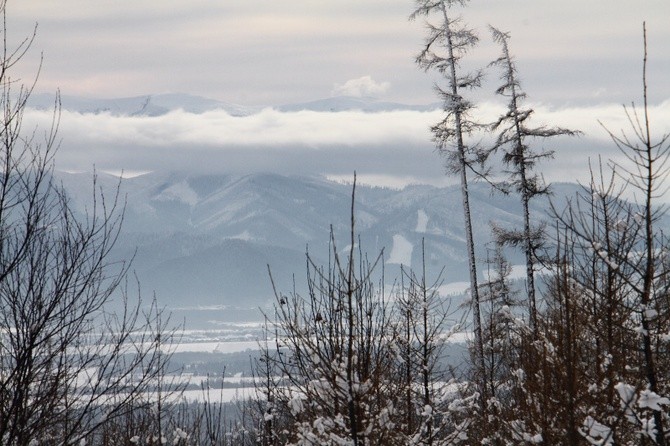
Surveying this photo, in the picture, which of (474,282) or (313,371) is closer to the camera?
(313,371)

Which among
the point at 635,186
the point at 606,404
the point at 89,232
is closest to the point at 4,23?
the point at 89,232

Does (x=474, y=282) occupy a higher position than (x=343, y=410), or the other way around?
(x=474, y=282)

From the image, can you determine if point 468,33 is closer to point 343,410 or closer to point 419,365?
point 419,365

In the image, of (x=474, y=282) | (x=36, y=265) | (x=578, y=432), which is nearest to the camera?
(x=578, y=432)

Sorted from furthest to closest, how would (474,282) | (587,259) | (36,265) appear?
(474,282) < (587,259) < (36,265)

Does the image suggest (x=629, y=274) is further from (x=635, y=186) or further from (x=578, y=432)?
(x=578, y=432)

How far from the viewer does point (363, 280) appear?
8.30m

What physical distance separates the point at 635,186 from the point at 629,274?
1.05m

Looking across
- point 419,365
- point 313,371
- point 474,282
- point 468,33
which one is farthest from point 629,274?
point 468,33

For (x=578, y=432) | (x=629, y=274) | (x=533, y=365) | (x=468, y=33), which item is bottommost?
(x=578, y=432)

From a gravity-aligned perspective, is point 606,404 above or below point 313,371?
below

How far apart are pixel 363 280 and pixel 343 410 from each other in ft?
4.72

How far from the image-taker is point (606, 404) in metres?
8.79

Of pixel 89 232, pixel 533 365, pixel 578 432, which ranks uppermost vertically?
pixel 89 232
